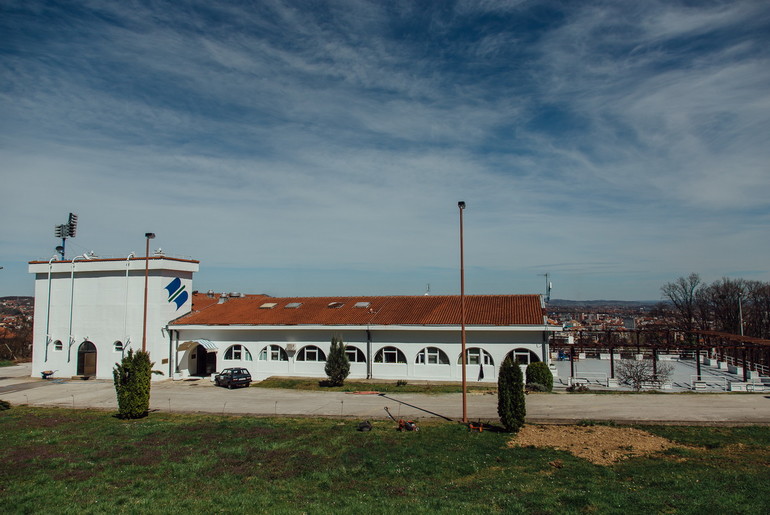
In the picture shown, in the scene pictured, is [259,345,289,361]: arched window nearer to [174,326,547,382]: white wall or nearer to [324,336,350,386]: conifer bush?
[174,326,547,382]: white wall

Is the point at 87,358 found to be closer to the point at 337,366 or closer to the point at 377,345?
the point at 337,366

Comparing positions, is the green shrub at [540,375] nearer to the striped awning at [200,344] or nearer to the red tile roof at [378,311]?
the red tile roof at [378,311]

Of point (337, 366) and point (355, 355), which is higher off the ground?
point (355, 355)

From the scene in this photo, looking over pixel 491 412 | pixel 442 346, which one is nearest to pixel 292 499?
pixel 491 412

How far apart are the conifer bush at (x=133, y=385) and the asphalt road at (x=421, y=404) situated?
2.12m

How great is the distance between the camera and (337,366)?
29344 millimetres

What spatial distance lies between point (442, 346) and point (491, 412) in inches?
385

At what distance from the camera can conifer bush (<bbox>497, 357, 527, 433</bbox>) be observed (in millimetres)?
17594

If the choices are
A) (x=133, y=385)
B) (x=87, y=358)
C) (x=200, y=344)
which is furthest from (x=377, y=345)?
(x=87, y=358)

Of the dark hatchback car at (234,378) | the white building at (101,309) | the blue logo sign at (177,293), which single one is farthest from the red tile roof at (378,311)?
the dark hatchback car at (234,378)

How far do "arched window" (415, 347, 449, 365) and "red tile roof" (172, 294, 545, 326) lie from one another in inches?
64.5

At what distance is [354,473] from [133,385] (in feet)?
42.2

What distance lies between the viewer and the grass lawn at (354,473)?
419 inches

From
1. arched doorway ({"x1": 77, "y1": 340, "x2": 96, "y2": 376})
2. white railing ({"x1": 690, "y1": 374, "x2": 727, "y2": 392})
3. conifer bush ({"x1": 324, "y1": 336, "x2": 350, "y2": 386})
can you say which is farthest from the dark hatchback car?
white railing ({"x1": 690, "y1": 374, "x2": 727, "y2": 392})
